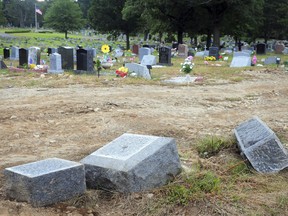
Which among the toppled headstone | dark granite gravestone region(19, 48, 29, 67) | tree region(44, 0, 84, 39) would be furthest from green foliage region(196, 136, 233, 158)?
tree region(44, 0, 84, 39)

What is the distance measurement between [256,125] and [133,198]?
2.11 metres

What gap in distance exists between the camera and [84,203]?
3674 millimetres

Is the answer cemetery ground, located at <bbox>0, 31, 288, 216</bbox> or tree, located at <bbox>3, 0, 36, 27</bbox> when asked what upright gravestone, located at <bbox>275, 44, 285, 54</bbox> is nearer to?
cemetery ground, located at <bbox>0, 31, 288, 216</bbox>

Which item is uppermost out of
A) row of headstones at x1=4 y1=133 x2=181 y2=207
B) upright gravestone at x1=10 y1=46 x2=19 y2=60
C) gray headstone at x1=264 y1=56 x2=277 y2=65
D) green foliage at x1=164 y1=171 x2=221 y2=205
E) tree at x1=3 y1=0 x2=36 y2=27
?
tree at x1=3 y1=0 x2=36 y2=27

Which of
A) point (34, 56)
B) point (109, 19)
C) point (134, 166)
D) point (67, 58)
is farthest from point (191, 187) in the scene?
point (109, 19)

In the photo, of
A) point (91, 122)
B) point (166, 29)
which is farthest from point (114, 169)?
point (166, 29)

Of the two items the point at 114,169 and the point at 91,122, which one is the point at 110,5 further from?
the point at 114,169

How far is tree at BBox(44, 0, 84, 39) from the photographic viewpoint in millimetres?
64125

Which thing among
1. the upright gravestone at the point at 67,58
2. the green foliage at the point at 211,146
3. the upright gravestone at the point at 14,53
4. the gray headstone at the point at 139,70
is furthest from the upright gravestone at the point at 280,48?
the green foliage at the point at 211,146

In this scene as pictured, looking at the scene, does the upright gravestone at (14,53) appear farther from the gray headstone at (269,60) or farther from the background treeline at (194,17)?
the gray headstone at (269,60)

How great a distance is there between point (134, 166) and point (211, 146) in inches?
70.0

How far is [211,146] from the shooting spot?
5.18 metres

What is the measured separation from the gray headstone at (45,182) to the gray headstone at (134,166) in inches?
7.9

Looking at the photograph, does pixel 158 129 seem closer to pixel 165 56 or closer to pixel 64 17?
pixel 165 56
